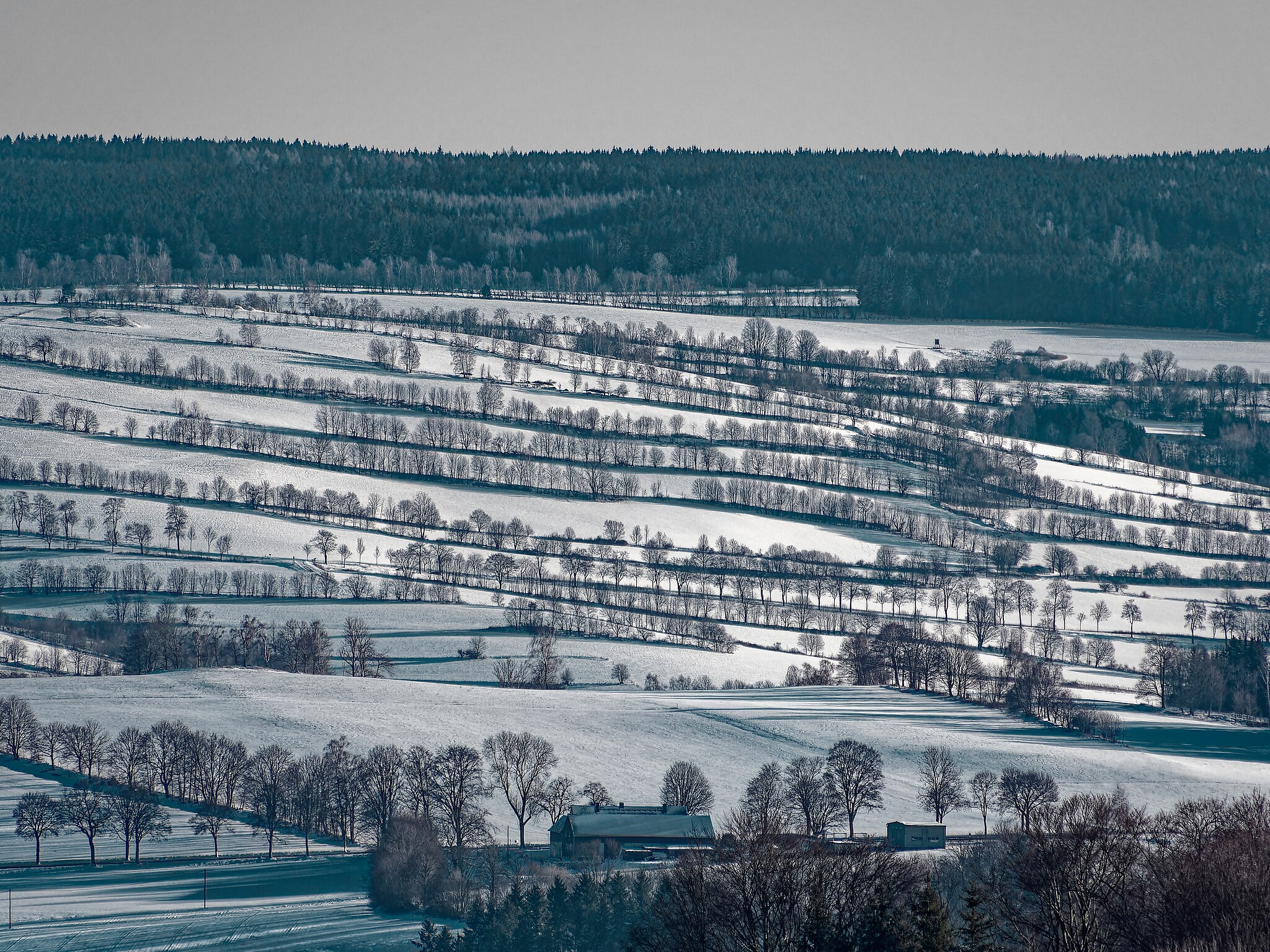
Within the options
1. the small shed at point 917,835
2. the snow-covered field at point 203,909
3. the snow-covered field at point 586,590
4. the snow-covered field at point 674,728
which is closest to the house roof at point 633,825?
the snow-covered field at point 674,728

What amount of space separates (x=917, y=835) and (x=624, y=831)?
12886 millimetres

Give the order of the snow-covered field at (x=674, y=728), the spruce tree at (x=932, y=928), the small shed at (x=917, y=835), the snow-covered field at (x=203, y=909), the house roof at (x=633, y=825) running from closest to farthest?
the spruce tree at (x=932, y=928) < the snow-covered field at (x=203, y=909) < the house roof at (x=633, y=825) < the small shed at (x=917, y=835) < the snow-covered field at (x=674, y=728)

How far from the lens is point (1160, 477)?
17625 centimetres

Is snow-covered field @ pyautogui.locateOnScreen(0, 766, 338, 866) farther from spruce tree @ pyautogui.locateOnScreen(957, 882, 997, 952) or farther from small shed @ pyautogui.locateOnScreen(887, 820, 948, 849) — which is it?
spruce tree @ pyautogui.locateOnScreen(957, 882, 997, 952)

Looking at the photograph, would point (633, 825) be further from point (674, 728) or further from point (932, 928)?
point (932, 928)

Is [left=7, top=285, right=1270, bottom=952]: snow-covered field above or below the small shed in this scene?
above

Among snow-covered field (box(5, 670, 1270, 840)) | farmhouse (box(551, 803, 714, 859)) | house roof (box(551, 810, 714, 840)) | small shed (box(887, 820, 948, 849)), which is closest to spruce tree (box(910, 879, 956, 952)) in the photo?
farmhouse (box(551, 803, 714, 859))

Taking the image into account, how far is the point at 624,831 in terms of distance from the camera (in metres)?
76.6

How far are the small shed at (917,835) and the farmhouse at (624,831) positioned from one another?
26.4 ft

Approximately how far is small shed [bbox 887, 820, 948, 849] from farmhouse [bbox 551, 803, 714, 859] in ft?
26.4

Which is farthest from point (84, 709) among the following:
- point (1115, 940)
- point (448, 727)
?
point (1115, 940)

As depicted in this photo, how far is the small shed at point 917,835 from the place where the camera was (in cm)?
7638

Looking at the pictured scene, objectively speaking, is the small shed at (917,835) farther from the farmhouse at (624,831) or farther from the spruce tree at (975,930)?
the spruce tree at (975,930)

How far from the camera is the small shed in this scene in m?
76.4
